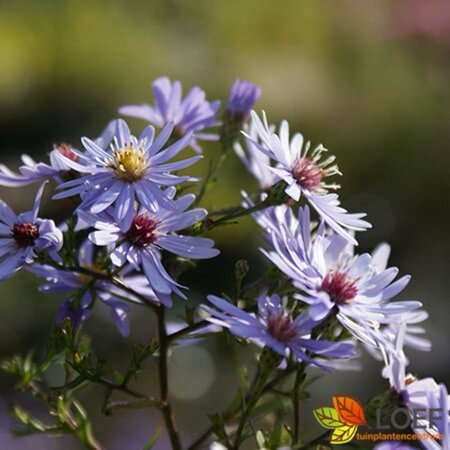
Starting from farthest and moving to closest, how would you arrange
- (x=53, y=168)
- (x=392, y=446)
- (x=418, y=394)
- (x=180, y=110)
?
(x=180, y=110)
(x=53, y=168)
(x=418, y=394)
(x=392, y=446)

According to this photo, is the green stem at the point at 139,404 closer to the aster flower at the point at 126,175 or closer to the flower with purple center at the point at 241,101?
the aster flower at the point at 126,175

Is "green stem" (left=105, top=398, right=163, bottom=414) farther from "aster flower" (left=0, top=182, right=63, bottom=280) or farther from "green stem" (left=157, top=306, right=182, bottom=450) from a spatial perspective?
"aster flower" (left=0, top=182, right=63, bottom=280)

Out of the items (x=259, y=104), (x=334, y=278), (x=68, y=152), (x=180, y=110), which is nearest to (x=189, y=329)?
(x=334, y=278)

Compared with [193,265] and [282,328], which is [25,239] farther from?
[282,328]

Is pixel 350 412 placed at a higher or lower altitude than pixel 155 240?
lower

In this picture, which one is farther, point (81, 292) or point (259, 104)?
point (259, 104)

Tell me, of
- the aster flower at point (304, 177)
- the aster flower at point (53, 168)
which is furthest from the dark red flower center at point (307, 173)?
the aster flower at point (53, 168)
